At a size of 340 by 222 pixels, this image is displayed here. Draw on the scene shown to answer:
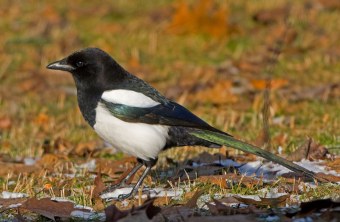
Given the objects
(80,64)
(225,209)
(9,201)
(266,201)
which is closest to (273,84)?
(80,64)

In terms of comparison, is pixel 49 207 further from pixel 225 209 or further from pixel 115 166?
pixel 115 166

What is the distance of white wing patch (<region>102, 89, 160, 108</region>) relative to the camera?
6.07 m

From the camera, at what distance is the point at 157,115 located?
6.10 meters

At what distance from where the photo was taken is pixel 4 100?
431 inches

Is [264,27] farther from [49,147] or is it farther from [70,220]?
[70,220]

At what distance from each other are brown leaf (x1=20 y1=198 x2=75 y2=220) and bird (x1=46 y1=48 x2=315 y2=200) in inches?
23.5

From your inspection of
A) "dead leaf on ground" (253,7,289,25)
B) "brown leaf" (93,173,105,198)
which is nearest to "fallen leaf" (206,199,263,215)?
"brown leaf" (93,173,105,198)

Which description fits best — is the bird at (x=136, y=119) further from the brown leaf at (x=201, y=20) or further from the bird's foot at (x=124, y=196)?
the brown leaf at (x=201, y=20)

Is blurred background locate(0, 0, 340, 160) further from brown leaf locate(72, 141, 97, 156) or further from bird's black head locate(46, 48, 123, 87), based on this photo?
bird's black head locate(46, 48, 123, 87)

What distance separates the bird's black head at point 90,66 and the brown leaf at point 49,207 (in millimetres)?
1208

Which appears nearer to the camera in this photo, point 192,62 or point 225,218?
point 225,218

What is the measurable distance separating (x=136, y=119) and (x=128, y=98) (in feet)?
0.60

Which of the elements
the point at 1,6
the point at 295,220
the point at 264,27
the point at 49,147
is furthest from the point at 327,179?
the point at 1,6

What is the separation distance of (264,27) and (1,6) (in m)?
→ 5.03
